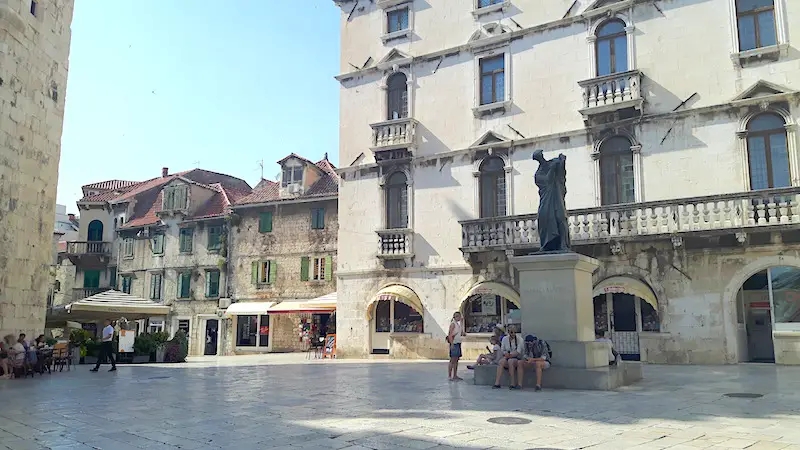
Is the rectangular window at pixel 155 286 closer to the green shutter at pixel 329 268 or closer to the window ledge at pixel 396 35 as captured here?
the green shutter at pixel 329 268

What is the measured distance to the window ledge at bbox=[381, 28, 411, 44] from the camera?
24.8 meters

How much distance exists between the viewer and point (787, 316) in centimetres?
1669

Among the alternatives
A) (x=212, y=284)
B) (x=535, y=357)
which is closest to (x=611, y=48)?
(x=535, y=357)

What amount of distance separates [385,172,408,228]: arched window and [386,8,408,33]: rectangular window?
6.02 m

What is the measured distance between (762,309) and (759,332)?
0.71 meters

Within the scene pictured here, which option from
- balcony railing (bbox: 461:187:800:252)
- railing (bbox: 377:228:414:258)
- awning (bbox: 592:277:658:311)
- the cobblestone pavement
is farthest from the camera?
railing (bbox: 377:228:414:258)

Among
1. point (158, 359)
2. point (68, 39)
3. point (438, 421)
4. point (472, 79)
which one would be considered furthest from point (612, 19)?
point (158, 359)

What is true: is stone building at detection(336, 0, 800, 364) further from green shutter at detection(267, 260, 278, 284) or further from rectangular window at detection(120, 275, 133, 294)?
rectangular window at detection(120, 275, 133, 294)

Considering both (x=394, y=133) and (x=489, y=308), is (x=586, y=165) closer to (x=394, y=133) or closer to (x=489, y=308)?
(x=489, y=308)

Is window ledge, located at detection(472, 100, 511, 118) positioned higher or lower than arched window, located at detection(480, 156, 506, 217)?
higher

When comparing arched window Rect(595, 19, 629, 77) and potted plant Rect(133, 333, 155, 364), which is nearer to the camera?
arched window Rect(595, 19, 629, 77)

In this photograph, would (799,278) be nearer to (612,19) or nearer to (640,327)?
(640,327)

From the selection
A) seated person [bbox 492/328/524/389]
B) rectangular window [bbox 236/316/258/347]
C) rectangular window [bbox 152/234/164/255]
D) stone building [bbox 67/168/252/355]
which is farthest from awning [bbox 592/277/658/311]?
rectangular window [bbox 152/234/164/255]

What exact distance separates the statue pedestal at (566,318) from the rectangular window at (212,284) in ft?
86.8
